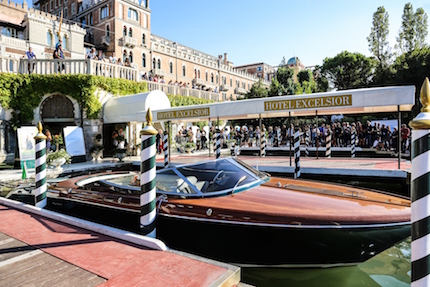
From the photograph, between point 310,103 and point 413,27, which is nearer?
point 310,103

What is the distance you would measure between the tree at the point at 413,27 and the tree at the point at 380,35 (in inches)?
96.3

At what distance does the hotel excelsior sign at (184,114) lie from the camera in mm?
→ 11672

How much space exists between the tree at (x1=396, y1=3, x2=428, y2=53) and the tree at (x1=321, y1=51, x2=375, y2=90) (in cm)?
719

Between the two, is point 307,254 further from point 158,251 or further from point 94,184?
point 94,184

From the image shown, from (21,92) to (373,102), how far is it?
55.0 feet

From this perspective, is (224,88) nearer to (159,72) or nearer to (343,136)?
(159,72)

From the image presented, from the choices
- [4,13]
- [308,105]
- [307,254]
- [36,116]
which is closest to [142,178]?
[307,254]

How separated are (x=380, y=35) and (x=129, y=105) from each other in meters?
33.5

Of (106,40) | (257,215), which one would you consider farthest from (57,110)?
(106,40)

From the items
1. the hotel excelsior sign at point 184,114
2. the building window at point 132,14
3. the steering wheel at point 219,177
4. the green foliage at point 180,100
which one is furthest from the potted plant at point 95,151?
the building window at point 132,14

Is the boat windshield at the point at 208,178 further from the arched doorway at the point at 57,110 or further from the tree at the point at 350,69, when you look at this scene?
the tree at the point at 350,69

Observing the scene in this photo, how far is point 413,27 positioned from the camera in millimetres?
32219

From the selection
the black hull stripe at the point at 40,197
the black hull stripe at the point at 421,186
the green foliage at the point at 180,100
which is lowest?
the black hull stripe at the point at 40,197

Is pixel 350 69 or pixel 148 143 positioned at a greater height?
pixel 350 69
